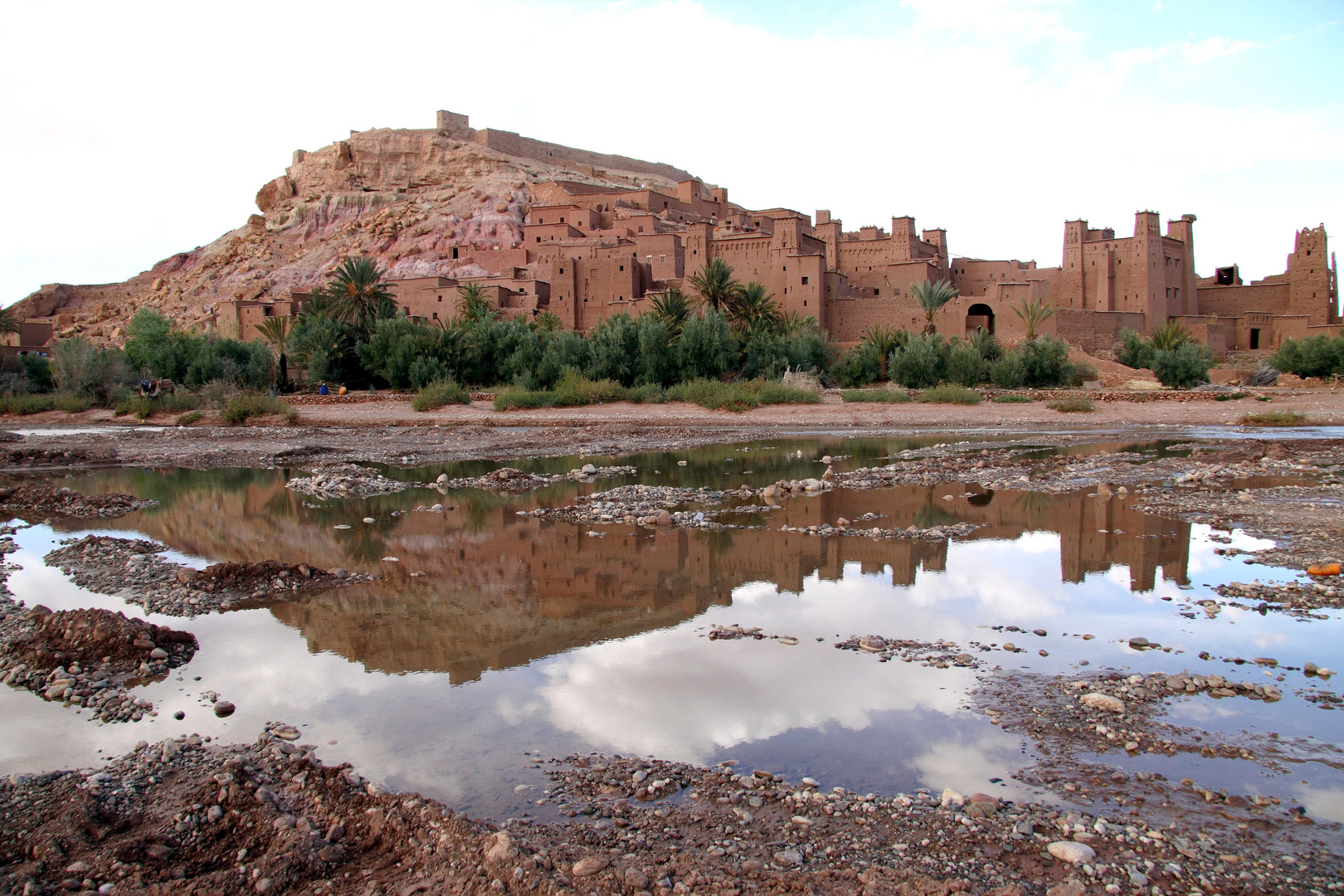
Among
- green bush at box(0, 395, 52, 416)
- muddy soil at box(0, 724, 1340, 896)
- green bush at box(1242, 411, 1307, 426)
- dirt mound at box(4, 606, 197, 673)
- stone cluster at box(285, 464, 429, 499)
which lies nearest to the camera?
muddy soil at box(0, 724, 1340, 896)

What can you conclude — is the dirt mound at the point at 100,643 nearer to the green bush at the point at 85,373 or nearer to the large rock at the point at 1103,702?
the large rock at the point at 1103,702

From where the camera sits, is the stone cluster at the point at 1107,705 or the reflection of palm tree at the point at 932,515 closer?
the stone cluster at the point at 1107,705

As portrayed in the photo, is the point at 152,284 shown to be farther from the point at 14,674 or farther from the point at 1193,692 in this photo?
the point at 1193,692

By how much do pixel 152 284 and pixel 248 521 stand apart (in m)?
65.8

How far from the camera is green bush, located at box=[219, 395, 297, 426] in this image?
27.4m

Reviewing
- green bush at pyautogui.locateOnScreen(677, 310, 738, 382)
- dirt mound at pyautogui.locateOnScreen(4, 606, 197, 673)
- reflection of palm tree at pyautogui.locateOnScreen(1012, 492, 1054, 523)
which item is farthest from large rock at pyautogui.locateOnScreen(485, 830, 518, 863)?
green bush at pyautogui.locateOnScreen(677, 310, 738, 382)

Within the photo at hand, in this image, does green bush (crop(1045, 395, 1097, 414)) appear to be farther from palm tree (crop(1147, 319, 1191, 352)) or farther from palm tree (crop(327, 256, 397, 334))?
palm tree (crop(327, 256, 397, 334))

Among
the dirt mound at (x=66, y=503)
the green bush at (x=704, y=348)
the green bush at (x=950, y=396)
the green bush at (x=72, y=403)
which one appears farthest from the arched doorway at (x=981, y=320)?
the green bush at (x=72, y=403)

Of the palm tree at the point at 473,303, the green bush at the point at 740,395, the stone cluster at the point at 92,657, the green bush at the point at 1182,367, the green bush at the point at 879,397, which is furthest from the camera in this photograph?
the palm tree at the point at 473,303

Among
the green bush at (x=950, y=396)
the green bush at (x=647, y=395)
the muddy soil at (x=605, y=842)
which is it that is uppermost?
the green bush at (x=647, y=395)

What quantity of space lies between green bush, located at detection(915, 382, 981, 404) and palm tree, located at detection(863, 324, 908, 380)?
532 cm

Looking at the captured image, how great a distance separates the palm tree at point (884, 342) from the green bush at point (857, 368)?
22cm

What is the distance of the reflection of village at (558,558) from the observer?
591 centimetres

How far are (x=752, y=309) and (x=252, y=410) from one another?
62.4 feet
